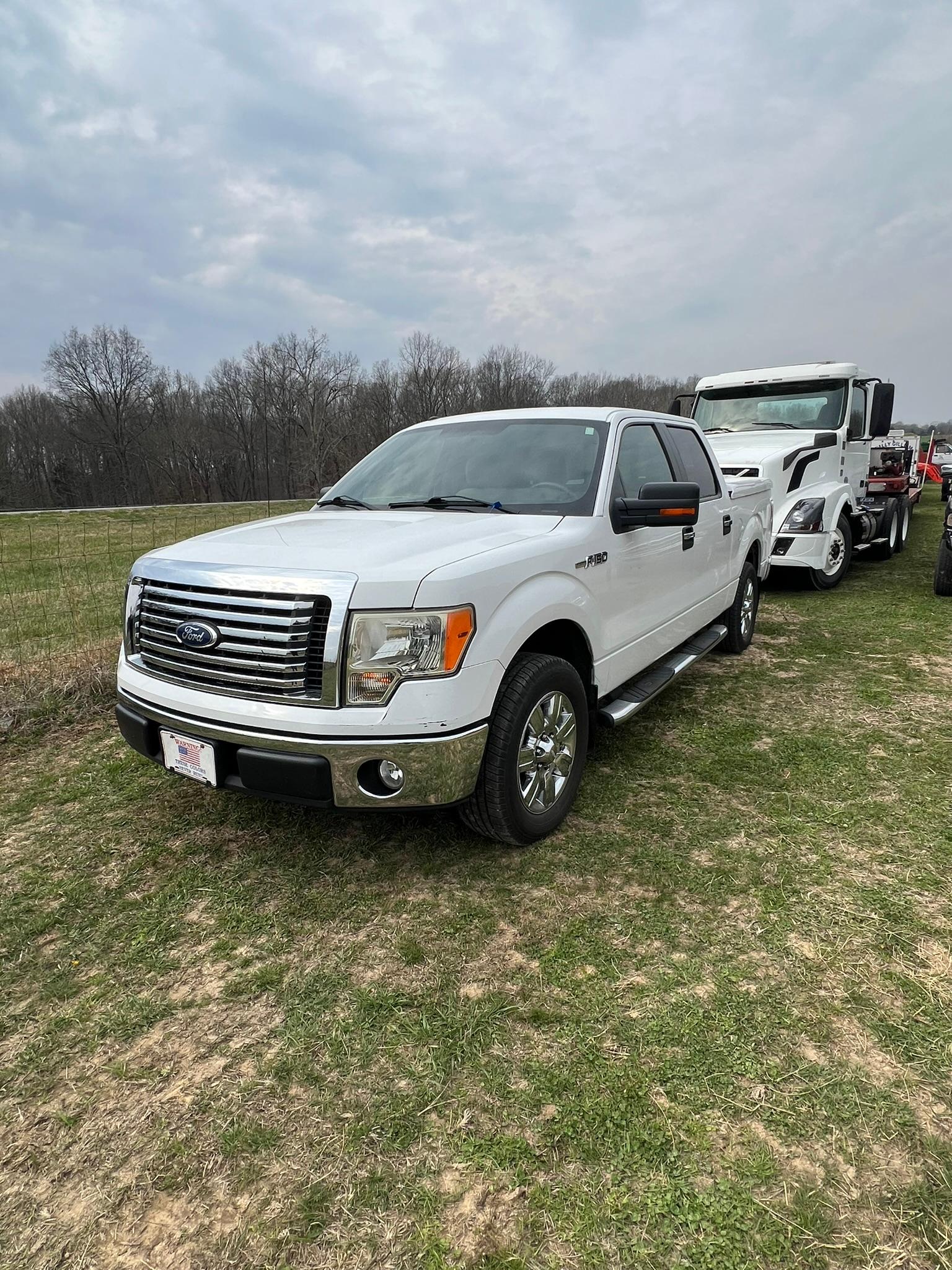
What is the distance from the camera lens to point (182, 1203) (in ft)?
5.35

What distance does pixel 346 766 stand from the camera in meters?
2.43

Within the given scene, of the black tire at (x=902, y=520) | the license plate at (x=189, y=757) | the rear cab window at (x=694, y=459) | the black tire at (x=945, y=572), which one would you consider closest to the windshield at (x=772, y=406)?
the black tire at (x=945, y=572)

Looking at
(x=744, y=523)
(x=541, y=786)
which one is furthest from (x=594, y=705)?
(x=744, y=523)

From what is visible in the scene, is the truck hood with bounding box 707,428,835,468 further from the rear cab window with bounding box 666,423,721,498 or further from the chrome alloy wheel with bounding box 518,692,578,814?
the chrome alloy wheel with bounding box 518,692,578,814

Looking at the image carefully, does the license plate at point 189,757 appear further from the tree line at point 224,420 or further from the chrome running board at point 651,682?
the tree line at point 224,420

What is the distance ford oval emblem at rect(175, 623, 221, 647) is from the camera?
2.59 metres

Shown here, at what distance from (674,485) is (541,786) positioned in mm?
1543

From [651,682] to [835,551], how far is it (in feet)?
20.0

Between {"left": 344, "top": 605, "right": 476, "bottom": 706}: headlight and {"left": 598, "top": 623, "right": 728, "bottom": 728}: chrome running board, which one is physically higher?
{"left": 344, "top": 605, "right": 476, "bottom": 706}: headlight

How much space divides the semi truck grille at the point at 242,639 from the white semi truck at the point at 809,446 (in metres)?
6.76

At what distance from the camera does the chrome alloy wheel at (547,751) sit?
2.88m

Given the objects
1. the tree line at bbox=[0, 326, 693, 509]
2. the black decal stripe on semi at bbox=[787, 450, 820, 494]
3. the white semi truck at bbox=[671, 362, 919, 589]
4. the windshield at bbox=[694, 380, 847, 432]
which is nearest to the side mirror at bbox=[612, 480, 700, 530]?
the white semi truck at bbox=[671, 362, 919, 589]

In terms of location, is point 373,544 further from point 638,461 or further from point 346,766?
point 638,461

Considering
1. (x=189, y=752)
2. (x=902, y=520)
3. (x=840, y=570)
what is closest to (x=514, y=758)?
(x=189, y=752)
